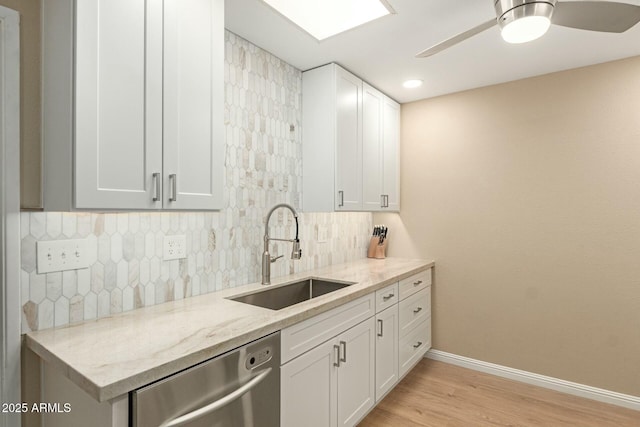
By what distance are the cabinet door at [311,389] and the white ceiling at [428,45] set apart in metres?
1.74

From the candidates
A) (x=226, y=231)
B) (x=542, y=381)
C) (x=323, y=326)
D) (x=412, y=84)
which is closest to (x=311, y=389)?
(x=323, y=326)

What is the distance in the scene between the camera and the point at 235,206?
2016 mm

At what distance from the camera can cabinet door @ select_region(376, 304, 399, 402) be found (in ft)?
7.20

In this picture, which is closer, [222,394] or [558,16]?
[222,394]

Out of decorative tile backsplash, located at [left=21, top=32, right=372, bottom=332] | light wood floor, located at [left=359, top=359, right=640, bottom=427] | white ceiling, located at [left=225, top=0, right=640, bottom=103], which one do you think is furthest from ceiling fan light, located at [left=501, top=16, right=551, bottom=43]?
light wood floor, located at [left=359, top=359, right=640, bottom=427]

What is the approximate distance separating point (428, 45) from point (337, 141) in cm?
82

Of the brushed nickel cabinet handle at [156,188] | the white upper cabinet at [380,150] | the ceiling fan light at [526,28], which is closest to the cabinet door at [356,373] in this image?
the white upper cabinet at [380,150]

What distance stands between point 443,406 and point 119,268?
2.22m

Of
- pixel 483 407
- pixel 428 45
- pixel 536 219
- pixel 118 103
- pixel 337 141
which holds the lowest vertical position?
pixel 483 407

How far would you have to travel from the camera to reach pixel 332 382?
5.78 feet

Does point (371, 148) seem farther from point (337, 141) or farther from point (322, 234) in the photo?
point (322, 234)

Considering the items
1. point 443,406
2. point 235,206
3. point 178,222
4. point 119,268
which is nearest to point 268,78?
point 235,206

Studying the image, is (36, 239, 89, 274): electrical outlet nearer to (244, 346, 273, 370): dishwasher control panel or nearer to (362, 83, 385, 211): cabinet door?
(244, 346, 273, 370): dishwasher control panel

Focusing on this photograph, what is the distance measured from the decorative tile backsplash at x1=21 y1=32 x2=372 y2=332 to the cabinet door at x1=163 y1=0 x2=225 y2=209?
36cm
